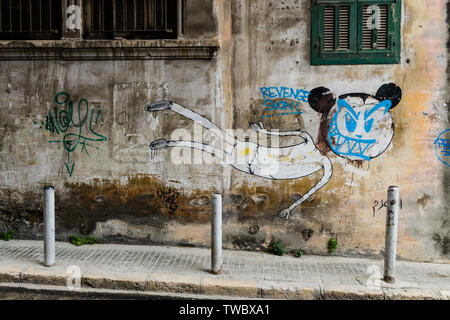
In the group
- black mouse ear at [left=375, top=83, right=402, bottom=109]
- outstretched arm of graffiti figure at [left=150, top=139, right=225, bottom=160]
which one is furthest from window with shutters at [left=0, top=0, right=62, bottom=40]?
black mouse ear at [left=375, top=83, right=402, bottom=109]

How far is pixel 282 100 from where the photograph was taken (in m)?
5.65

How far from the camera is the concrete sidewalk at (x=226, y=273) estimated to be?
14.6 ft

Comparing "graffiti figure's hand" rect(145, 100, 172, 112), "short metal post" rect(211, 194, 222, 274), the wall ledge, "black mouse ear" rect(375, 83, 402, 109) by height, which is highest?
the wall ledge

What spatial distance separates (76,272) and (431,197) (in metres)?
5.42

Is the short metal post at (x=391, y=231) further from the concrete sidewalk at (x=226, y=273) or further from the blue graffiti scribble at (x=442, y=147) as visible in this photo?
the blue graffiti scribble at (x=442, y=147)

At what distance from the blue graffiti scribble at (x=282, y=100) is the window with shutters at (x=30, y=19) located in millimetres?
3708

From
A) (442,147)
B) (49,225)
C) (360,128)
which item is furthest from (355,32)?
(49,225)

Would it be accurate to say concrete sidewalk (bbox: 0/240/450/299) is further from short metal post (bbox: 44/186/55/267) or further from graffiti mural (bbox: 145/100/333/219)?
graffiti mural (bbox: 145/100/333/219)

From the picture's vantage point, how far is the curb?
14.4 ft

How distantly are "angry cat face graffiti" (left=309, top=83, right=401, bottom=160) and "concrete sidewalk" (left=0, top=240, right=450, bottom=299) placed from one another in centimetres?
178

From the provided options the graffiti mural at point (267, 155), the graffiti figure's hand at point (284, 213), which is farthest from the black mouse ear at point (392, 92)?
the graffiti figure's hand at point (284, 213)

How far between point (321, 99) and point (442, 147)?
2028 mm

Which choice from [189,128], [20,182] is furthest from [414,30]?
[20,182]

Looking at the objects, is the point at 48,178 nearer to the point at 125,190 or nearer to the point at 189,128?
the point at 125,190
